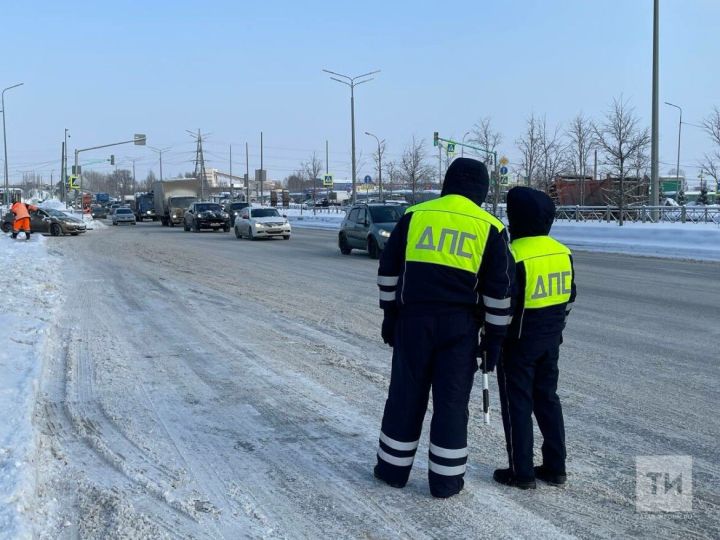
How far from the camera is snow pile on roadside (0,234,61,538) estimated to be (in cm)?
388

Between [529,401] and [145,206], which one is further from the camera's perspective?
[145,206]

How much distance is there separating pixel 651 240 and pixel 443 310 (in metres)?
25.8

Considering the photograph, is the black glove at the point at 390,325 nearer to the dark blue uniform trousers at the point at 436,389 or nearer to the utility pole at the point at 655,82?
the dark blue uniform trousers at the point at 436,389

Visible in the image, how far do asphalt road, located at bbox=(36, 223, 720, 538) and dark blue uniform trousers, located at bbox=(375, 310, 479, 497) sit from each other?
18 cm

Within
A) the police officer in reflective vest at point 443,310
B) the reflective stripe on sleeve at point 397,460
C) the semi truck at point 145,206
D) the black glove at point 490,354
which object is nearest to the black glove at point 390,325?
the police officer in reflective vest at point 443,310

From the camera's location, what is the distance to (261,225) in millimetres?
30891

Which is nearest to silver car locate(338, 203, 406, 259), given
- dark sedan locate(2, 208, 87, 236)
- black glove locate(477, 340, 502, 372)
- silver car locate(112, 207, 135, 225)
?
black glove locate(477, 340, 502, 372)

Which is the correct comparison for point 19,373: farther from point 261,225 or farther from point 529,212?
point 261,225

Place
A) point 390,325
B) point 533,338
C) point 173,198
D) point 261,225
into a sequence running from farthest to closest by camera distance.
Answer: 1. point 173,198
2. point 261,225
3. point 390,325
4. point 533,338

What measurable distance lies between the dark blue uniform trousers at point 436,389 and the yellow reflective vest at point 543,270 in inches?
16.5

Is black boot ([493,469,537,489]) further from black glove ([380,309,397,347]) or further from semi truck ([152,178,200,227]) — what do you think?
semi truck ([152,178,200,227])

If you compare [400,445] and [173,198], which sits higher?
[173,198]

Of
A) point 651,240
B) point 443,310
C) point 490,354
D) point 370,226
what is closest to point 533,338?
point 490,354

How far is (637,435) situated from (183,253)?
19964 millimetres
